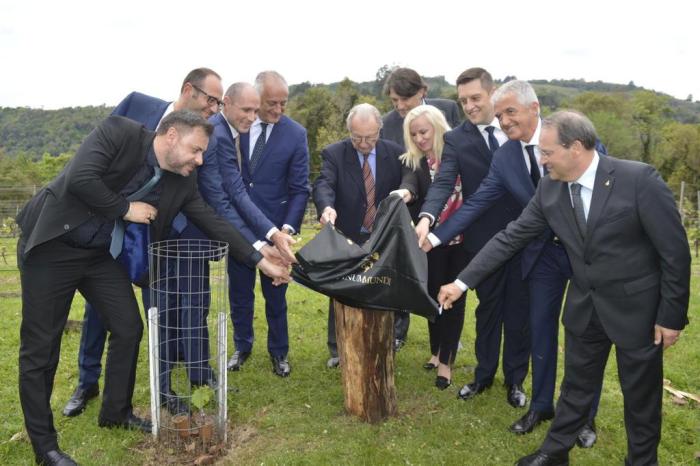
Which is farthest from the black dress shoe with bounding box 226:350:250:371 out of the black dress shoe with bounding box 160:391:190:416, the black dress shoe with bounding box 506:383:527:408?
the black dress shoe with bounding box 506:383:527:408

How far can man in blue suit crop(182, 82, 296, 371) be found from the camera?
4.79m

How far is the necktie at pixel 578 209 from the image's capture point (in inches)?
141

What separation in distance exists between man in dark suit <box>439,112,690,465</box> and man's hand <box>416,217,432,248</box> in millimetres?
1085

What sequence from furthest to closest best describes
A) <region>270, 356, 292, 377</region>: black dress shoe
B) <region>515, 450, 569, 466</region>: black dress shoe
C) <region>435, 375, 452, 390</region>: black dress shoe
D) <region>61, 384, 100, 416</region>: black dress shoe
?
<region>270, 356, 292, 377</region>: black dress shoe
<region>435, 375, 452, 390</region>: black dress shoe
<region>61, 384, 100, 416</region>: black dress shoe
<region>515, 450, 569, 466</region>: black dress shoe

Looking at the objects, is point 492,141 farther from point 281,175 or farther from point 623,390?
point 623,390

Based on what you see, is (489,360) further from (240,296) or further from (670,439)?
(240,296)

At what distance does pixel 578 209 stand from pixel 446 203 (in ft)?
5.12

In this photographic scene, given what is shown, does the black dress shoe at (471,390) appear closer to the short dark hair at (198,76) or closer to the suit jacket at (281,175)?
the suit jacket at (281,175)

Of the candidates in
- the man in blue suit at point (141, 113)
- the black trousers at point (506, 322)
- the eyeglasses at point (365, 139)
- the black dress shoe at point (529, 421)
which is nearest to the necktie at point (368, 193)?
the eyeglasses at point (365, 139)

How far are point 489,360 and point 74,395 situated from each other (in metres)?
3.51

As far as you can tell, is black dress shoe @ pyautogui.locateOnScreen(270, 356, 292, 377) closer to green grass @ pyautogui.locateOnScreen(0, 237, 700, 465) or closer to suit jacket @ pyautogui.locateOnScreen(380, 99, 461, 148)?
green grass @ pyautogui.locateOnScreen(0, 237, 700, 465)

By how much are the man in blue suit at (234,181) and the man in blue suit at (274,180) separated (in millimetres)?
188

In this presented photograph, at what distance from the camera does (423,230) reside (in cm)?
472

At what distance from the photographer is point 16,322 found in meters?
7.68
